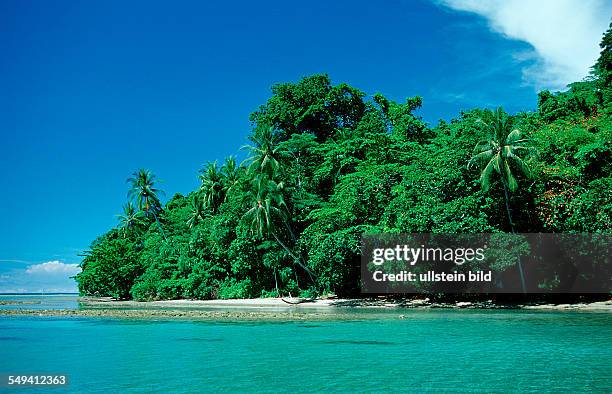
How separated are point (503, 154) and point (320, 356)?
58.5 ft

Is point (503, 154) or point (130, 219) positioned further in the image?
point (130, 219)

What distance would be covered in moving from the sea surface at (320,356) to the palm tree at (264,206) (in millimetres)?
13746

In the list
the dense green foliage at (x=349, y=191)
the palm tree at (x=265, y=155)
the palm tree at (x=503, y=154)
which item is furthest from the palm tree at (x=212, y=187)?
the palm tree at (x=503, y=154)

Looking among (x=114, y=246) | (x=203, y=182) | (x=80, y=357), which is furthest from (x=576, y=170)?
(x=114, y=246)

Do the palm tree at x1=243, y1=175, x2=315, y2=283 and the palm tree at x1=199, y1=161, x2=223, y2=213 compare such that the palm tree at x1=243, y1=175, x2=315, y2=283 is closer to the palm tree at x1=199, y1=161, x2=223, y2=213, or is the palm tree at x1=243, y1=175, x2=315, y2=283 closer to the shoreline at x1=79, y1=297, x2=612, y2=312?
the shoreline at x1=79, y1=297, x2=612, y2=312

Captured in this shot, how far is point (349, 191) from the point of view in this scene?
30734 millimetres

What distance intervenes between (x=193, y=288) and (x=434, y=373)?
3133cm

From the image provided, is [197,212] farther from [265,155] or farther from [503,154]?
[503,154]

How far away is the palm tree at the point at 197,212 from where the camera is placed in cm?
4638

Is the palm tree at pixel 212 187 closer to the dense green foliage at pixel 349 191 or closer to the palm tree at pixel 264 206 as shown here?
the dense green foliage at pixel 349 191

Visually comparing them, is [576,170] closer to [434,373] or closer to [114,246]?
[434,373]

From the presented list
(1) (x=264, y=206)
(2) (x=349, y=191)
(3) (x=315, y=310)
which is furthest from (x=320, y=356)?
(1) (x=264, y=206)

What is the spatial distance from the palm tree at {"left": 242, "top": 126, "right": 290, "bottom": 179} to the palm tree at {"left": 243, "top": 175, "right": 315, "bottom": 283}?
1.12 metres

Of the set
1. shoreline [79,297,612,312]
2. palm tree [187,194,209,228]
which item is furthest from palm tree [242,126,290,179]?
palm tree [187,194,209,228]
